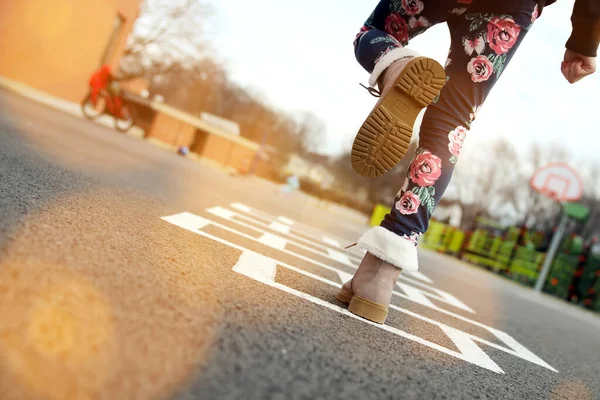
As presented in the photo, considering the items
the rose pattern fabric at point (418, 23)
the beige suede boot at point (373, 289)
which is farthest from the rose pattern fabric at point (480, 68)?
the beige suede boot at point (373, 289)

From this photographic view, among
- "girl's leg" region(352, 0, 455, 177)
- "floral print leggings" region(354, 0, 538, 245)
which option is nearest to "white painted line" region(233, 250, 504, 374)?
"floral print leggings" region(354, 0, 538, 245)

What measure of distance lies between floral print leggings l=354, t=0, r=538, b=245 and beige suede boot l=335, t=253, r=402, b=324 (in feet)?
0.47

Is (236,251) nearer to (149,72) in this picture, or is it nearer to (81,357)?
(81,357)

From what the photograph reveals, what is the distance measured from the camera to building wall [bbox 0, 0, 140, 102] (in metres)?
13.5

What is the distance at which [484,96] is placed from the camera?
2096 mm

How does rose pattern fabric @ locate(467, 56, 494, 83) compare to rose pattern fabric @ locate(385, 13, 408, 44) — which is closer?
rose pattern fabric @ locate(467, 56, 494, 83)

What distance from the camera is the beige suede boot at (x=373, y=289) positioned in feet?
6.58

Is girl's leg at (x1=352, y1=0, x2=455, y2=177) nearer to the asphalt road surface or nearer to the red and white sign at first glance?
the asphalt road surface

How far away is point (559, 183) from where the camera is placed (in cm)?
2080

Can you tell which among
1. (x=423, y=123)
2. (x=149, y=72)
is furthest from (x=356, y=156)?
(x=149, y=72)

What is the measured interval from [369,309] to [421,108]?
2.53 ft

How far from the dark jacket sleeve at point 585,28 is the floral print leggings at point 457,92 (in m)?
0.24

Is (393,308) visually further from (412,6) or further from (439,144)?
(412,6)

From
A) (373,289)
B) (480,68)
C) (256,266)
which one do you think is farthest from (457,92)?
(256,266)
